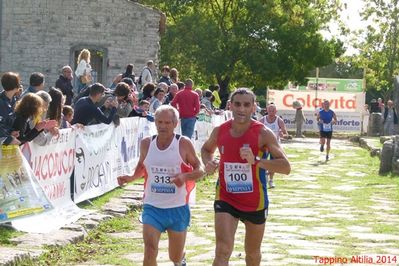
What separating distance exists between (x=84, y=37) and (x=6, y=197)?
2025cm

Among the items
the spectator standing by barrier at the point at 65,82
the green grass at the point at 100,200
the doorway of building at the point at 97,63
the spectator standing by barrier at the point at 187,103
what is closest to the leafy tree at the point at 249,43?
the doorway of building at the point at 97,63

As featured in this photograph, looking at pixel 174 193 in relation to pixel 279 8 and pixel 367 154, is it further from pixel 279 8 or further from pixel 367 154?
pixel 279 8

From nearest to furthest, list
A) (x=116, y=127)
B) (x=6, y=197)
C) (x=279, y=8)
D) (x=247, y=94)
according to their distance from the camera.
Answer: (x=247, y=94), (x=6, y=197), (x=116, y=127), (x=279, y=8)

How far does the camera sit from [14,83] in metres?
10.6

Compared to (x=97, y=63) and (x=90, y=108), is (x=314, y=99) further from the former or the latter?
(x=90, y=108)

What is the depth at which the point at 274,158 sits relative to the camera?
7793 mm

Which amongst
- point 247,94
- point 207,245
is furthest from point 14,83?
point 247,94

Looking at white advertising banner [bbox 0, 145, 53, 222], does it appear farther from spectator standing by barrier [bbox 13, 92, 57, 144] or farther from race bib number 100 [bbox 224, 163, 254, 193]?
race bib number 100 [bbox 224, 163, 254, 193]

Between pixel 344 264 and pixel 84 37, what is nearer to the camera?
pixel 344 264

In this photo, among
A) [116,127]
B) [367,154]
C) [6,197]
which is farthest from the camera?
[367,154]

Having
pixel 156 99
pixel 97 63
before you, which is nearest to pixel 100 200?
pixel 156 99

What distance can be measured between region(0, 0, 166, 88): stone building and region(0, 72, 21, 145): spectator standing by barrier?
1832 cm

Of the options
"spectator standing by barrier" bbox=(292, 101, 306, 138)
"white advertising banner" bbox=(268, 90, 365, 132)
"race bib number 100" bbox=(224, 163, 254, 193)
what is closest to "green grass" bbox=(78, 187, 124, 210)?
"race bib number 100" bbox=(224, 163, 254, 193)

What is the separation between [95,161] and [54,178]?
7.12 feet
